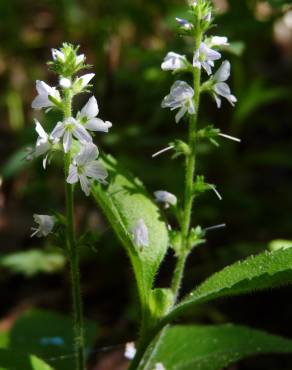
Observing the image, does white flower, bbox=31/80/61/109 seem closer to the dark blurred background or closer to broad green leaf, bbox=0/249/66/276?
the dark blurred background

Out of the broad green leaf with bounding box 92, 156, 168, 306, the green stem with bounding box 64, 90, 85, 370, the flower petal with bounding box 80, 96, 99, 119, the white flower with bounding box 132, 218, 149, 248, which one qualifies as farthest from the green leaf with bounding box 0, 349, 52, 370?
the flower petal with bounding box 80, 96, 99, 119

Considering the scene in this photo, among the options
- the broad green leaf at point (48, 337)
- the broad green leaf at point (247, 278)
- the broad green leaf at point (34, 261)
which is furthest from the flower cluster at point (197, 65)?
the broad green leaf at point (34, 261)

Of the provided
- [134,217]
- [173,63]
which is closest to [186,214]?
[134,217]

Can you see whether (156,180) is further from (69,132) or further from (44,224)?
(69,132)

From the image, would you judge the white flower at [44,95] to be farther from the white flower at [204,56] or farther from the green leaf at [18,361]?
the green leaf at [18,361]

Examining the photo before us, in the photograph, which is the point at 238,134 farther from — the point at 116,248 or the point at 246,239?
the point at 116,248

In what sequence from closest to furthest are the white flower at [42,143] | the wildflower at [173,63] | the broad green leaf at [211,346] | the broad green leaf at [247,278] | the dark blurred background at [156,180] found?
1. the broad green leaf at [247,278]
2. the white flower at [42,143]
3. the wildflower at [173,63]
4. the broad green leaf at [211,346]
5. the dark blurred background at [156,180]
